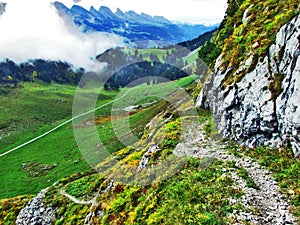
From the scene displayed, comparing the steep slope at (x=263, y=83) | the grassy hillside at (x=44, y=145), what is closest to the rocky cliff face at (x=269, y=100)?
the steep slope at (x=263, y=83)

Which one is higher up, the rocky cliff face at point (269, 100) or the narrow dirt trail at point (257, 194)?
the rocky cliff face at point (269, 100)

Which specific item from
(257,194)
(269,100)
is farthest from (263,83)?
(257,194)

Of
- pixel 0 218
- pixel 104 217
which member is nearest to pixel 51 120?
pixel 0 218

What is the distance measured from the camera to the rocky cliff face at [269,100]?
22.1 meters

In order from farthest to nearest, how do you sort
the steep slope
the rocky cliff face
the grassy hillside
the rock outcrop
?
1. the grassy hillside
2. the rock outcrop
3. the steep slope
4. the rocky cliff face

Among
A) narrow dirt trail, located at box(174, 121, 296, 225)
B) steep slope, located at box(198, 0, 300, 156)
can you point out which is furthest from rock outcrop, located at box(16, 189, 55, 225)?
steep slope, located at box(198, 0, 300, 156)

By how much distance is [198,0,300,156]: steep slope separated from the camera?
2277 centimetres

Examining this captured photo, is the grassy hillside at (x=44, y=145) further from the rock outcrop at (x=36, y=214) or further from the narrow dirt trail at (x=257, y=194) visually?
the narrow dirt trail at (x=257, y=194)

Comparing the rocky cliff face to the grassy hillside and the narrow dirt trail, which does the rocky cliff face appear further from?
the grassy hillside

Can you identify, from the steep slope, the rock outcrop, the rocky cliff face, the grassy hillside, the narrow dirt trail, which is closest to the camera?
the narrow dirt trail

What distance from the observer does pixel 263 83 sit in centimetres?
2678

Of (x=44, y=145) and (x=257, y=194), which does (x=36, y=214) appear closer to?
(x=257, y=194)

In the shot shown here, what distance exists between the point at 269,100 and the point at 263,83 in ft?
8.29

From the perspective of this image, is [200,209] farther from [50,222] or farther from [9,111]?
[9,111]
